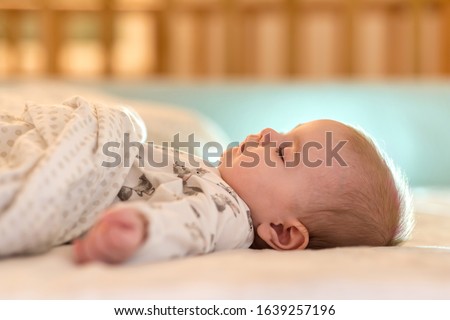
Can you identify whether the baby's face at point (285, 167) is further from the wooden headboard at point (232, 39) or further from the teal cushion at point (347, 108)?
the wooden headboard at point (232, 39)

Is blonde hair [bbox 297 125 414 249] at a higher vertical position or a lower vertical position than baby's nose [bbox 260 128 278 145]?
lower

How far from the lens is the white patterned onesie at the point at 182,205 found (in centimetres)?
71

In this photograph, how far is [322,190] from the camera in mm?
879

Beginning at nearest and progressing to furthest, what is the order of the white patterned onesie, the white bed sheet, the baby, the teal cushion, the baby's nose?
the white bed sheet, the white patterned onesie, the baby, the baby's nose, the teal cushion

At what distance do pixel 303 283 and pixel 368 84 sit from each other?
5.29 ft

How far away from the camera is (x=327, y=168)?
2.89 feet

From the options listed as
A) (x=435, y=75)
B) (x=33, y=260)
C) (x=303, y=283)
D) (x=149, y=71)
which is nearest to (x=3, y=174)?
(x=33, y=260)

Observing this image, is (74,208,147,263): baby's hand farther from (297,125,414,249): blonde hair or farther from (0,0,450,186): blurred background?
(0,0,450,186): blurred background

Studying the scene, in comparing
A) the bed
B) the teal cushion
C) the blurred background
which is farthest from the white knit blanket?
the blurred background

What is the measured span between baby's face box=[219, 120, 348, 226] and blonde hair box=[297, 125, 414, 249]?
17 mm

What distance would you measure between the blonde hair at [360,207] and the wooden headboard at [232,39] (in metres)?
1.67

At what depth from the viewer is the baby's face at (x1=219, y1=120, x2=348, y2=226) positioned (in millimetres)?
890

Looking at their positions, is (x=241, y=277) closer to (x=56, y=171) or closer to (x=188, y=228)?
(x=188, y=228)

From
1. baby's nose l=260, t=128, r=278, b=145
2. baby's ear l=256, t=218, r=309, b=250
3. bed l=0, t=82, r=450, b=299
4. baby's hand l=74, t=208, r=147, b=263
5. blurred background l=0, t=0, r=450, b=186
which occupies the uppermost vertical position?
blurred background l=0, t=0, r=450, b=186
